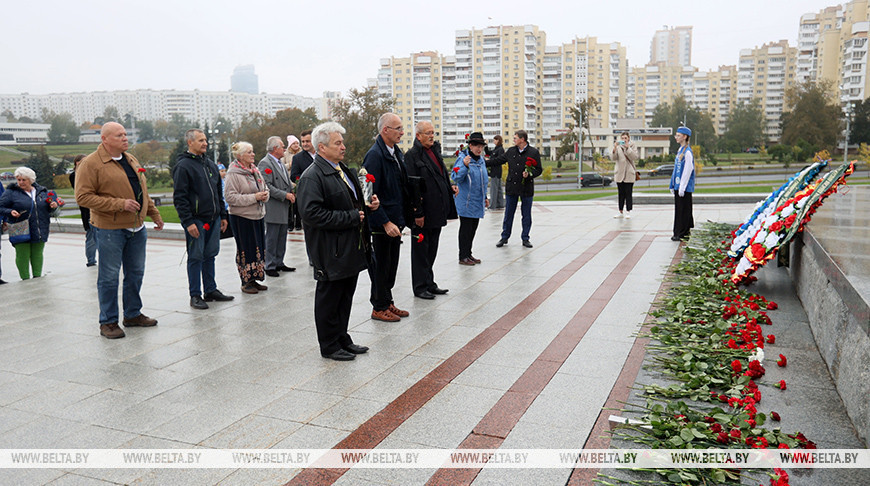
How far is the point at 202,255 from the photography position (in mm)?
6660

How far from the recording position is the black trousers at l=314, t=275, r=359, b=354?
4543 millimetres

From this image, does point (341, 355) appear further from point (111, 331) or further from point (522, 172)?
point (522, 172)

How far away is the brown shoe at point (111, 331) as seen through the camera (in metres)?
5.36

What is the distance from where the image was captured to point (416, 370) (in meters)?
4.33

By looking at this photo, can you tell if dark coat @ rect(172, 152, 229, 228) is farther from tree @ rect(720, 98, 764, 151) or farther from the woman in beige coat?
tree @ rect(720, 98, 764, 151)

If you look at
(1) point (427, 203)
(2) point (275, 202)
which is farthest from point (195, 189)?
(1) point (427, 203)

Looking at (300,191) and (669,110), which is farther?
(669,110)

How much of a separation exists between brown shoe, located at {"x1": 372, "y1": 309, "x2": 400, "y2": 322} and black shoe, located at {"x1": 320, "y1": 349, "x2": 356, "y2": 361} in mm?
1067

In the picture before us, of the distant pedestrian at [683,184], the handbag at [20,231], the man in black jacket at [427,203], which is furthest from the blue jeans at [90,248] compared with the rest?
the distant pedestrian at [683,184]

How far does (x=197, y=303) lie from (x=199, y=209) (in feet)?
3.36

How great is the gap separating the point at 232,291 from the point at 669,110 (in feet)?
348

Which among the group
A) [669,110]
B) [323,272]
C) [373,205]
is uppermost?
[669,110]

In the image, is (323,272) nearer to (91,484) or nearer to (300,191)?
(300,191)

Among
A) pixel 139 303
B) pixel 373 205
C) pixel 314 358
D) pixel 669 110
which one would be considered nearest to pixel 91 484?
pixel 314 358
